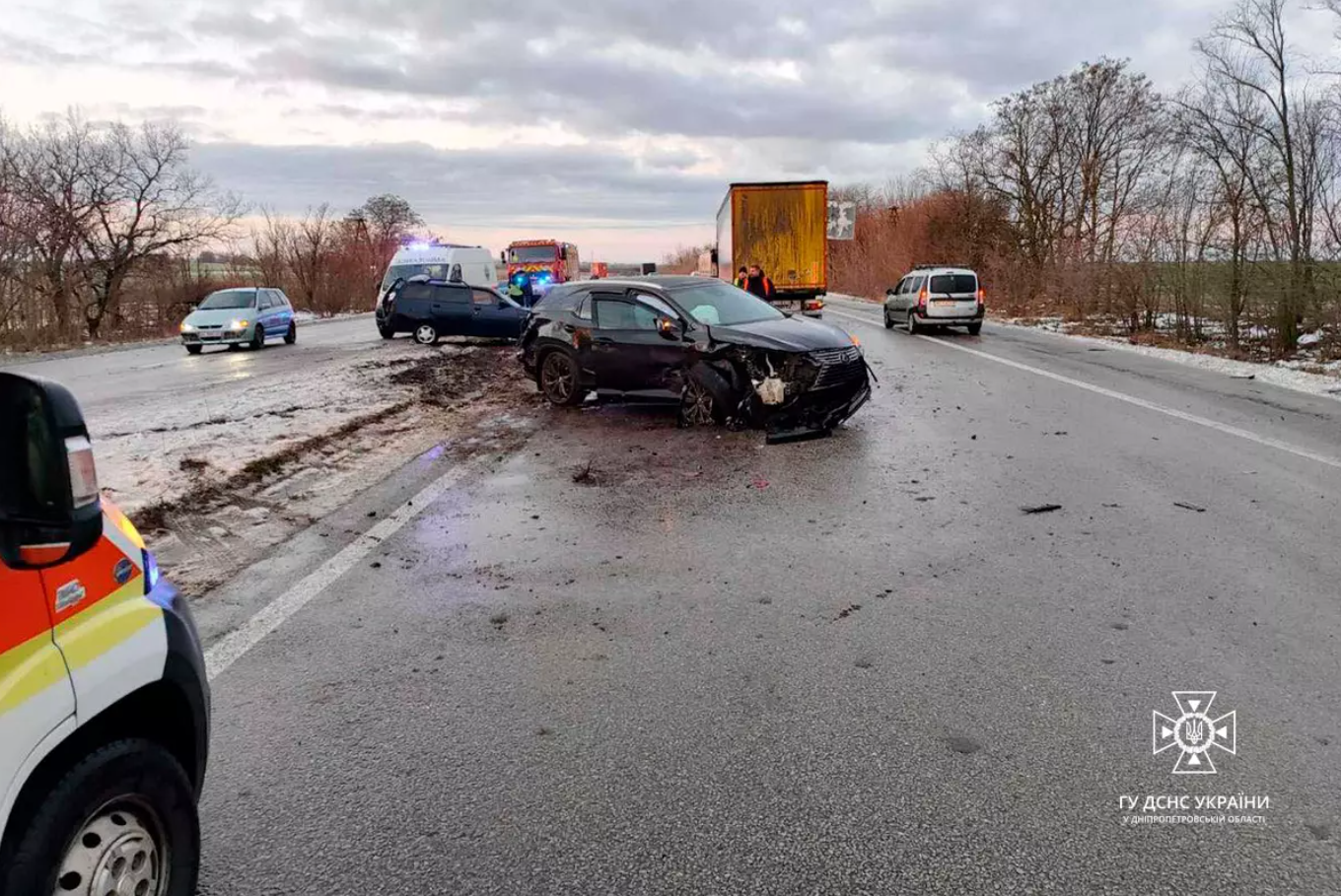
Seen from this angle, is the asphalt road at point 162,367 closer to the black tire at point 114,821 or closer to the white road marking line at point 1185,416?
the black tire at point 114,821

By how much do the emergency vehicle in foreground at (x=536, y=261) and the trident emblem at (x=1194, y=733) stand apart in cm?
3719

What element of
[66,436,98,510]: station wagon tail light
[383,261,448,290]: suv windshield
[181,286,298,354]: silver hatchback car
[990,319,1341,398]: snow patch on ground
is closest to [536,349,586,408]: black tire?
[66,436,98,510]: station wagon tail light

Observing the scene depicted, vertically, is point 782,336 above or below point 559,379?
above

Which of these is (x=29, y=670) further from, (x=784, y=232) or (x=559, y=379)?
(x=784, y=232)

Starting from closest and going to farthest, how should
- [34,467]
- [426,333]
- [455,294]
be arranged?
[34,467]
[455,294]
[426,333]

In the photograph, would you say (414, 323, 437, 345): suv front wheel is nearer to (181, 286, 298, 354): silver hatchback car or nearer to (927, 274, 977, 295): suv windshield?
(181, 286, 298, 354): silver hatchback car

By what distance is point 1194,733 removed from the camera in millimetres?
3250

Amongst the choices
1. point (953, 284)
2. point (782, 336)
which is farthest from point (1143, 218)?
point (782, 336)

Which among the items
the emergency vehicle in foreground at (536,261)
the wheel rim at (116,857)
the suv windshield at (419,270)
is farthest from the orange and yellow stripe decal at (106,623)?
the emergency vehicle in foreground at (536,261)

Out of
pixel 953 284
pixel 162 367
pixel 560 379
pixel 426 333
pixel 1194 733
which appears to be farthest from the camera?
pixel 953 284

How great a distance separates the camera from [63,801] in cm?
179

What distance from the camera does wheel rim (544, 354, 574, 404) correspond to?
11.8m

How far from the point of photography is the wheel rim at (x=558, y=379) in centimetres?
1184

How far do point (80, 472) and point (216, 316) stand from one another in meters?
23.3
